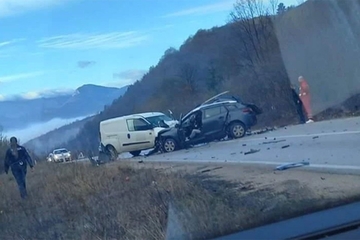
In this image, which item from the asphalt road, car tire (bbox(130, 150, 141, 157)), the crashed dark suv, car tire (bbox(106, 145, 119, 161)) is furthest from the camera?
the crashed dark suv

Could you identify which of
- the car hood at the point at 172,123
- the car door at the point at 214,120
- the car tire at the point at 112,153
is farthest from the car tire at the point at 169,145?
the car tire at the point at 112,153

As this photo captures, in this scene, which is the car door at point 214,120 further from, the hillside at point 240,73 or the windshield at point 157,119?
the windshield at point 157,119

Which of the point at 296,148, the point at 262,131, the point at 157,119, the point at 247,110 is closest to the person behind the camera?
the point at 296,148

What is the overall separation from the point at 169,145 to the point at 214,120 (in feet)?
5.37

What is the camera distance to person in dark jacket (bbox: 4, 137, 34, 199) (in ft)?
44.8

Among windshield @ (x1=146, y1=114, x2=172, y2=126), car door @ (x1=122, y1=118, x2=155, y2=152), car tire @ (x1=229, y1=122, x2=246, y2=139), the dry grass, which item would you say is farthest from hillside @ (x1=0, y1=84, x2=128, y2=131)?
car tire @ (x1=229, y1=122, x2=246, y2=139)

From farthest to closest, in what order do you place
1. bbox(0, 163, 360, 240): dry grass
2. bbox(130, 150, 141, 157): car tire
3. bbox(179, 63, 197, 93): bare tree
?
bbox(130, 150, 141, 157): car tire → bbox(179, 63, 197, 93): bare tree → bbox(0, 163, 360, 240): dry grass

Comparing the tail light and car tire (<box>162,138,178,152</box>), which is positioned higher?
the tail light

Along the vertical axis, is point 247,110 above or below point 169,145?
above

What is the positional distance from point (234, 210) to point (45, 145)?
480 cm

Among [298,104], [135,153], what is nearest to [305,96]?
[298,104]

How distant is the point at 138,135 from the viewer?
15203 mm

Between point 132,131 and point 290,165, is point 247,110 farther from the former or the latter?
point 290,165

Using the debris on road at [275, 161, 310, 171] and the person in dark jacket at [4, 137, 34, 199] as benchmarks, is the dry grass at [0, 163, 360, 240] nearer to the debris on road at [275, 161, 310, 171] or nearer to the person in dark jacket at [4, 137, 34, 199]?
the person in dark jacket at [4, 137, 34, 199]
